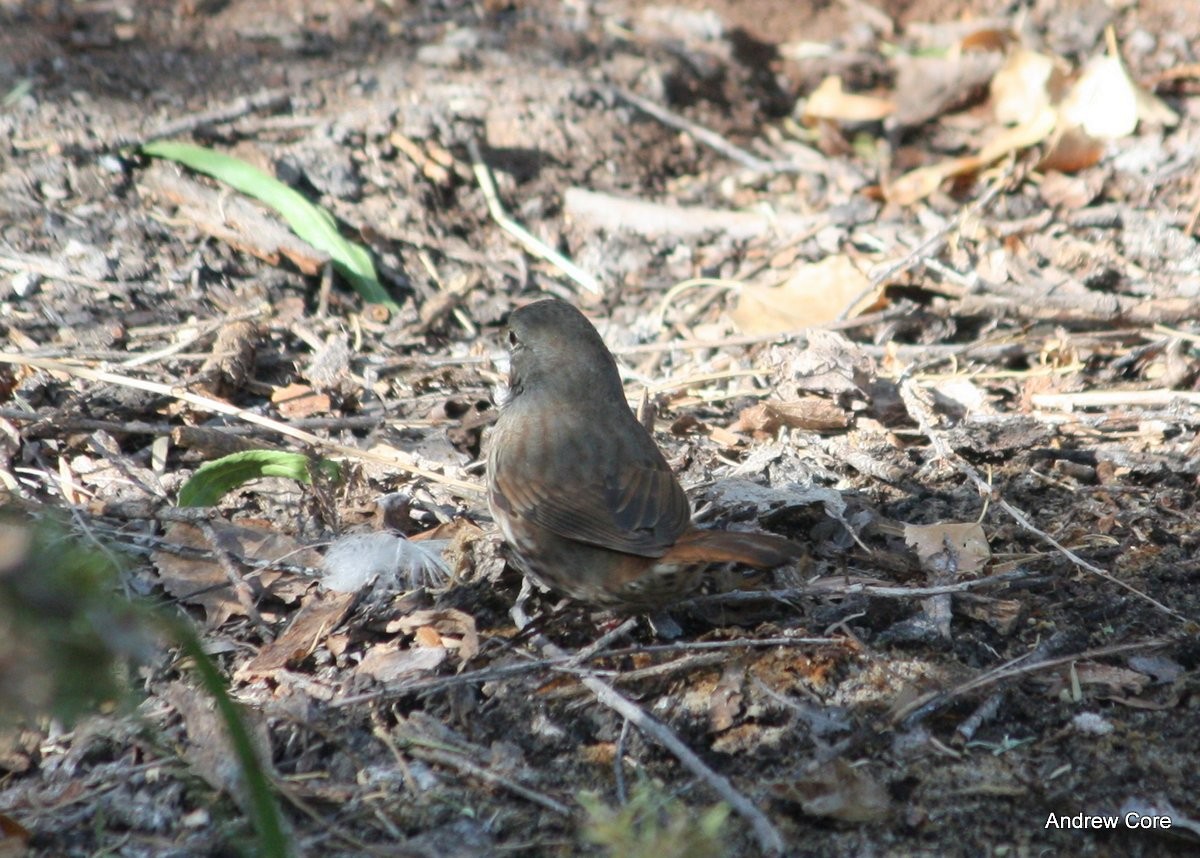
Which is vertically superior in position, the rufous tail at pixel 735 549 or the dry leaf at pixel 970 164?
the dry leaf at pixel 970 164

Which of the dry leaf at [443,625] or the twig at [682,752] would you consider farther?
the dry leaf at [443,625]

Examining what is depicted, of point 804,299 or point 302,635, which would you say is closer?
point 302,635

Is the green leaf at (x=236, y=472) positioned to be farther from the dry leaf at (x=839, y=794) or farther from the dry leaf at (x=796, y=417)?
the dry leaf at (x=839, y=794)

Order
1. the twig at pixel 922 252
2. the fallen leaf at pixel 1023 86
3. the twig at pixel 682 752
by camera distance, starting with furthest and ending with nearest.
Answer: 1. the fallen leaf at pixel 1023 86
2. the twig at pixel 922 252
3. the twig at pixel 682 752

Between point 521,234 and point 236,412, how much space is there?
1.82 meters

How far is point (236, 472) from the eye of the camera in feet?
12.1

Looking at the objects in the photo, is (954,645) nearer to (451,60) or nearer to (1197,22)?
(451,60)

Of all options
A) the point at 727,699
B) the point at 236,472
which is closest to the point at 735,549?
the point at 727,699

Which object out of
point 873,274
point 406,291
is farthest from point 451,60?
point 873,274

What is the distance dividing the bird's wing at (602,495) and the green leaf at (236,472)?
596 mm

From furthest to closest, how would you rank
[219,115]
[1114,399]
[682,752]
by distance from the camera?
[219,115], [1114,399], [682,752]

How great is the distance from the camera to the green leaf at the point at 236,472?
361 centimetres

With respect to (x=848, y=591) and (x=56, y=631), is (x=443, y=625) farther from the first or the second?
(x=56, y=631)

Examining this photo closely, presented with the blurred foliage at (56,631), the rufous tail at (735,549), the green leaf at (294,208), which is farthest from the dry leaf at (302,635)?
the green leaf at (294,208)
